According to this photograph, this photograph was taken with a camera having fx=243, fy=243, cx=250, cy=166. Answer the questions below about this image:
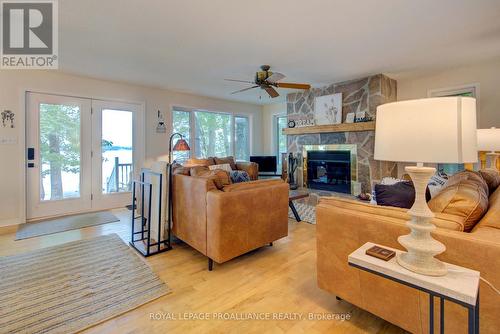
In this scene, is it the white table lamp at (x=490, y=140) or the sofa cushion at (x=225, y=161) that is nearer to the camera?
the white table lamp at (x=490, y=140)

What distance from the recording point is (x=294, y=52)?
10.6 feet

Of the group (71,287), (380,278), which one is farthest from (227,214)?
(71,287)

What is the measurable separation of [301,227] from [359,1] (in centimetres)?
270

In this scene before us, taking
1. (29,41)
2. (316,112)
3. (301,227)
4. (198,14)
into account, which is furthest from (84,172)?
(316,112)

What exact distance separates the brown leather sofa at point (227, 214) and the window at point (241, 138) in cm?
399

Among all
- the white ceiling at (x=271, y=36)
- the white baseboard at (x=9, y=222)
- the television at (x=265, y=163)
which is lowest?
the white baseboard at (x=9, y=222)

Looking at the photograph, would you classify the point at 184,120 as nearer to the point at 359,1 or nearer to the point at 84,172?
the point at 84,172

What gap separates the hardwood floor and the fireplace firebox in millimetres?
2434

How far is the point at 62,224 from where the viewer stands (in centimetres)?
361

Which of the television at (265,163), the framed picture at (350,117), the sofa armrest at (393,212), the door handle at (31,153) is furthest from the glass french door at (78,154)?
the sofa armrest at (393,212)

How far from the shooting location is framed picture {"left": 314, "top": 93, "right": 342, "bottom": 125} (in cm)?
479

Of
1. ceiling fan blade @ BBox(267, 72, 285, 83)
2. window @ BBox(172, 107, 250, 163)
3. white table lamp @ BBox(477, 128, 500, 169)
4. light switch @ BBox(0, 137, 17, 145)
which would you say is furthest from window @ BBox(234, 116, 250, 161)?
white table lamp @ BBox(477, 128, 500, 169)

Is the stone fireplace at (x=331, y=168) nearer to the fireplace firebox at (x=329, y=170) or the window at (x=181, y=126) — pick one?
the fireplace firebox at (x=329, y=170)

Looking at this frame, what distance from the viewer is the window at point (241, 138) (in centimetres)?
661
